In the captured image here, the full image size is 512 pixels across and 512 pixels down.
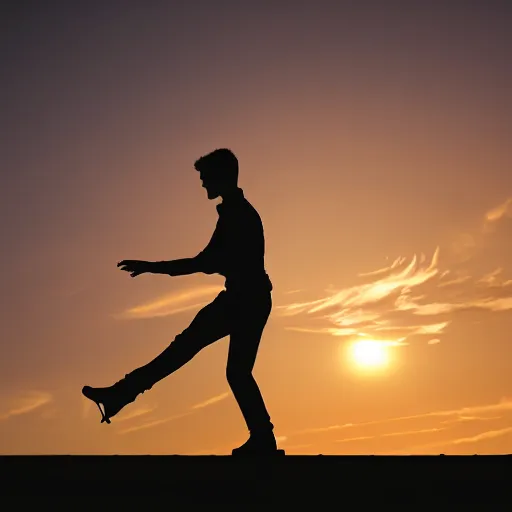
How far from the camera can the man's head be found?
1018 cm

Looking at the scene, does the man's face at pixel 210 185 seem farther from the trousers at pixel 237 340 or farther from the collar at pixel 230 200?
the trousers at pixel 237 340

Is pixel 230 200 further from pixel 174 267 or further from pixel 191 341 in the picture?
pixel 191 341

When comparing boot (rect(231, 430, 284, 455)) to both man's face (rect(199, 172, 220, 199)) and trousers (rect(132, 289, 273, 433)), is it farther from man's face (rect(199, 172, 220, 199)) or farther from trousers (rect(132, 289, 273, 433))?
man's face (rect(199, 172, 220, 199))

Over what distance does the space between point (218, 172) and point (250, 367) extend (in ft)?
6.80

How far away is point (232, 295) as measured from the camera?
33.0ft

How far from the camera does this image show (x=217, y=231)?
10.1m

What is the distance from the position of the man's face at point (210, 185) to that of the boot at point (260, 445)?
8.30 feet
